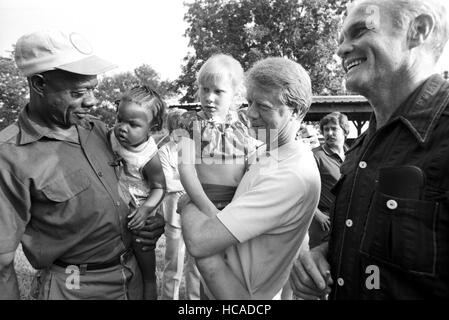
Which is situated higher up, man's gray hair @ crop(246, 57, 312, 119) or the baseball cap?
the baseball cap

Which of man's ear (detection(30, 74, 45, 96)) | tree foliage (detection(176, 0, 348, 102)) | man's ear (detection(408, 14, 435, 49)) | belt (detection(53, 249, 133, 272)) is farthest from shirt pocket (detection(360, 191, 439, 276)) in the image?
tree foliage (detection(176, 0, 348, 102))

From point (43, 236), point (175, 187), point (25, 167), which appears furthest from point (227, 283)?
point (175, 187)

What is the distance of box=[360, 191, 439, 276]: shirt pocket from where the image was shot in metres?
1.22

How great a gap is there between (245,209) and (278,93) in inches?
22.1

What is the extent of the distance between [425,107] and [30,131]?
5.70ft

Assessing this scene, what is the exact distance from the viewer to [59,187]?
65.3 inches

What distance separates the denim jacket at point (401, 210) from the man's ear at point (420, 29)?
163mm

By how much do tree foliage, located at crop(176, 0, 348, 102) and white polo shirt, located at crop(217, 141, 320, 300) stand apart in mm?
24866

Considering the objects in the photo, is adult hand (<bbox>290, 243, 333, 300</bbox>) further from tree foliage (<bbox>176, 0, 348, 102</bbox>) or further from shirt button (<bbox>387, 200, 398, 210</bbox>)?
tree foliage (<bbox>176, 0, 348, 102</bbox>)

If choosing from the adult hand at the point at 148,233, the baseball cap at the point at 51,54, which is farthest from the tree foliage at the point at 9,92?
the adult hand at the point at 148,233

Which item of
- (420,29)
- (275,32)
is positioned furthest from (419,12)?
(275,32)

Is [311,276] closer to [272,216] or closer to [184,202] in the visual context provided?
[272,216]
